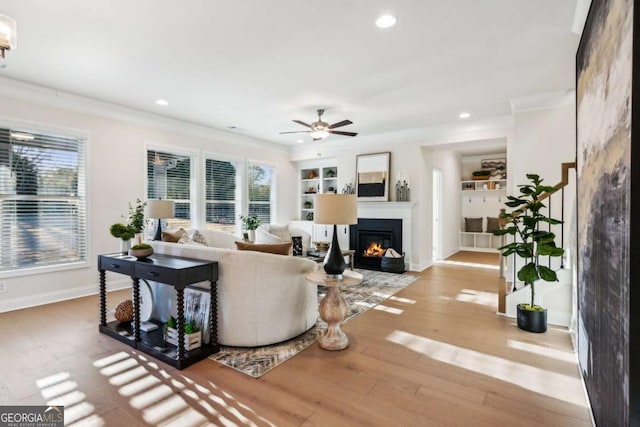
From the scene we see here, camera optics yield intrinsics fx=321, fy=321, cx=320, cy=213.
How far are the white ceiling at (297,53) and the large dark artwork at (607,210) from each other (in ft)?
3.10

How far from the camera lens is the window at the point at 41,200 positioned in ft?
13.0

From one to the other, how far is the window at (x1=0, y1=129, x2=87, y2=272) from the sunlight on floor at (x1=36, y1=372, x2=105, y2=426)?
2.59 m

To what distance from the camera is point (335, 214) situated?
2.78m

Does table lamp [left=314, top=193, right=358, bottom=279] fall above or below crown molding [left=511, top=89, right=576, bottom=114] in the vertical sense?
below

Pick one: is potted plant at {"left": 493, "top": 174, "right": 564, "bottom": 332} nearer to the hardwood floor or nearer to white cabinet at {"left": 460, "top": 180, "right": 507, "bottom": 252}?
the hardwood floor

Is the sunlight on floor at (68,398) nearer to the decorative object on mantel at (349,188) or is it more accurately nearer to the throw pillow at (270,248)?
the throw pillow at (270,248)

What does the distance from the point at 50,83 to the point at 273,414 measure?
184 inches

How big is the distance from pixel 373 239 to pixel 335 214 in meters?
4.16

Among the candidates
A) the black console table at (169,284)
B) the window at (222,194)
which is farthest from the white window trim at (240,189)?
the black console table at (169,284)

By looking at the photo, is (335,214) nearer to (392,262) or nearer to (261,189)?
(392,262)

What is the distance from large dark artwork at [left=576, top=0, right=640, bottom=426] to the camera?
4.14 feet

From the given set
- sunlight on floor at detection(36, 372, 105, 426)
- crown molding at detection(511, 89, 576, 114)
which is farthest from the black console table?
crown molding at detection(511, 89, 576, 114)

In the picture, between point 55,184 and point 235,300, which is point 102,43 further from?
point 235,300

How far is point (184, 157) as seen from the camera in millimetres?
5914
